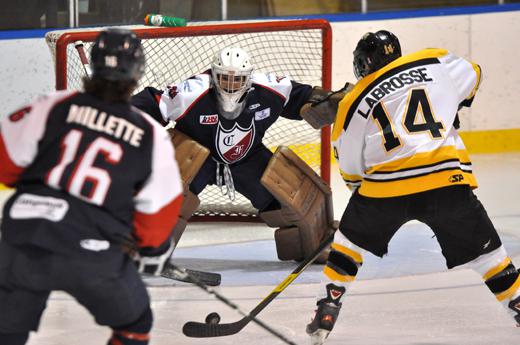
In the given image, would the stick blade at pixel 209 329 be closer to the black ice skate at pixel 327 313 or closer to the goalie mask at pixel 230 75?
the black ice skate at pixel 327 313

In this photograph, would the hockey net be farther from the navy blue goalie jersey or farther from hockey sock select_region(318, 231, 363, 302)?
hockey sock select_region(318, 231, 363, 302)

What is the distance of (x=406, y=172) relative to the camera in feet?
10.1

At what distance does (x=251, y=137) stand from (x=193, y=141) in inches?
11.7

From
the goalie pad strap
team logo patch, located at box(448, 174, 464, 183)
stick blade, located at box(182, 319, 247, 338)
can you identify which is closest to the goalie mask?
the goalie pad strap

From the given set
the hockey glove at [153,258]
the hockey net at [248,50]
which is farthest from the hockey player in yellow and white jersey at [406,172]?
the hockey net at [248,50]

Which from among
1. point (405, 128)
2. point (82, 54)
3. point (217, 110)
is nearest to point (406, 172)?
point (405, 128)

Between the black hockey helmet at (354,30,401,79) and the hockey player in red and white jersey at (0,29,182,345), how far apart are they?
1.08 metres

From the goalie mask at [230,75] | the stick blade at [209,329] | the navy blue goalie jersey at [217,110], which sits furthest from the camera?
the navy blue goalie jersey at [217,110]

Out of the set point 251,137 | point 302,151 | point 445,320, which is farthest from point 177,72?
point 445,320

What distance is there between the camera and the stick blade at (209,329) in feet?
10.9

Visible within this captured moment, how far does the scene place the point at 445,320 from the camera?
139 inches

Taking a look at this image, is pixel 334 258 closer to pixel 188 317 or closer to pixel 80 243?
pixel 188 317

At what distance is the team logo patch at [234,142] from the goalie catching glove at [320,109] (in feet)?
0.79

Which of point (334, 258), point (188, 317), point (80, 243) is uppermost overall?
point (80, 243)
